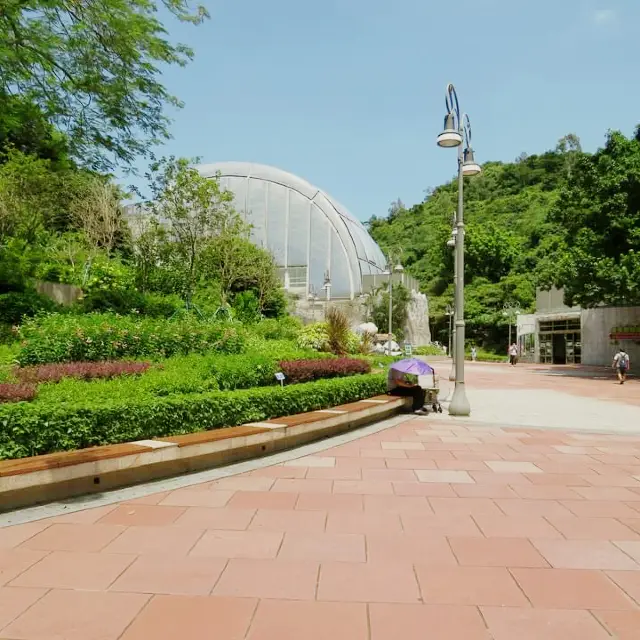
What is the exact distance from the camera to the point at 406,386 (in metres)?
10.8

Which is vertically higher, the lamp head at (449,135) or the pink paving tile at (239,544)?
the lamp head at (449,135)

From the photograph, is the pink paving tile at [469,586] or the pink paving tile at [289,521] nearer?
the pink paving tile at [469,586]

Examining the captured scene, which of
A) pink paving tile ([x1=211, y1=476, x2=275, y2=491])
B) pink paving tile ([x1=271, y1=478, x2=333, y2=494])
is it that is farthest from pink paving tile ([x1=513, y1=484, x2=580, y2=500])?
pink paving tile ([x1=211, y1=476, x2=275, y2=491])

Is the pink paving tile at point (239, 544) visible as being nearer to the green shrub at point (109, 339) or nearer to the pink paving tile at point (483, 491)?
the pink paving tile at point (483, 491)

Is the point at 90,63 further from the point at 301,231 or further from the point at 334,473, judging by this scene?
the point at 301,231

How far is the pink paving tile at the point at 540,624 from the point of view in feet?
8.49

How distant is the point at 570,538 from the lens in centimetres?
390

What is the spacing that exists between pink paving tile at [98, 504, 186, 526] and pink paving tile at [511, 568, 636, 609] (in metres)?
2.49

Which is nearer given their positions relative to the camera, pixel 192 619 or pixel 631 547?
pixel 192 619

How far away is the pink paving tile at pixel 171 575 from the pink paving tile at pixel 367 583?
0.64 meters

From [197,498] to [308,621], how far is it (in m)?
2.27

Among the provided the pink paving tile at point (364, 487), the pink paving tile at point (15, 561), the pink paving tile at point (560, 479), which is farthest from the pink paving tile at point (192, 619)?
the pink paving tile at point (560, 479)

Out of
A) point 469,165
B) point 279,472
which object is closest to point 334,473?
point 279,472

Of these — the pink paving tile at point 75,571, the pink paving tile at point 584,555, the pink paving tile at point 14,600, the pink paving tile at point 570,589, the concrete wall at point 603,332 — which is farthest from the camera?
the concrete wall at point 603,332
